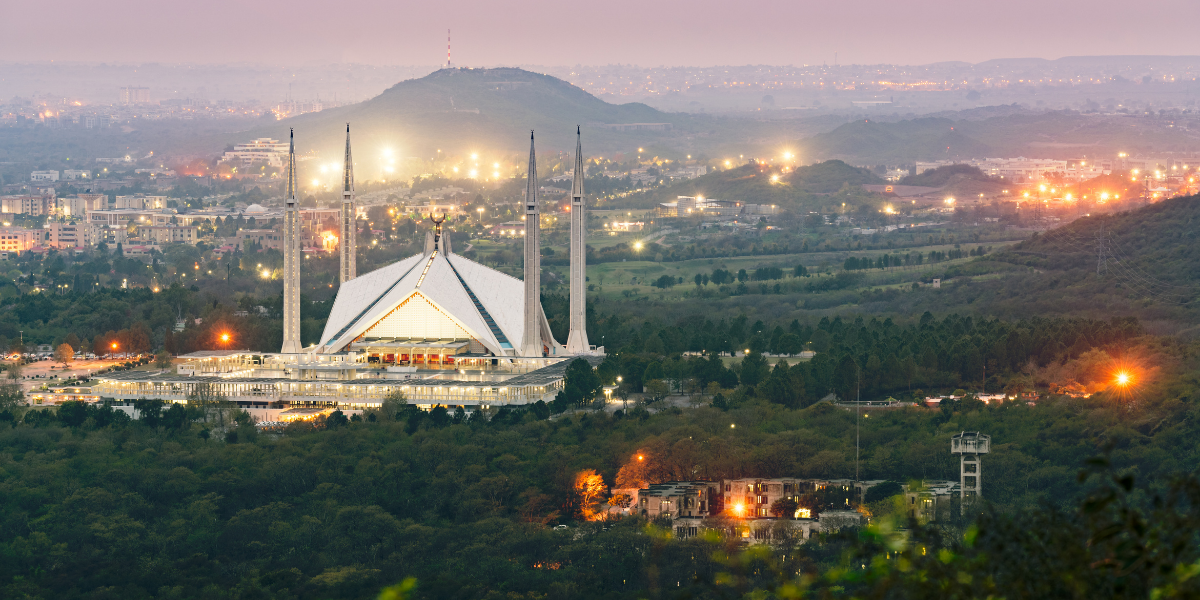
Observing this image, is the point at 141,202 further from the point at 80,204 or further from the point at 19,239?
the point at 19,239

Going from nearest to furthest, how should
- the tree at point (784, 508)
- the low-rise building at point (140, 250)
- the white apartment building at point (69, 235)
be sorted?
the tree at point (784, 508) → the low-rise building at point (140, 250) → the white apartment building at point (69, 235)

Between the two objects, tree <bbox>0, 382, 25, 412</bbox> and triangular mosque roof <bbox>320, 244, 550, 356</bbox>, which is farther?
triangular mosque roof <bbox>320, 244, 550, 356</bbox>

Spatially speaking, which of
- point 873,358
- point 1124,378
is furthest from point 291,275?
point 1124,378

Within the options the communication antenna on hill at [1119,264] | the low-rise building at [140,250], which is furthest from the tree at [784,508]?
the low-rise building at [140,250]

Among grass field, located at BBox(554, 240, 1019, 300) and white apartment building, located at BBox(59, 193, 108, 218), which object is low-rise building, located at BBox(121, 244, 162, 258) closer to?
white apartment building, located at BBox(59, 193, 108, 218)

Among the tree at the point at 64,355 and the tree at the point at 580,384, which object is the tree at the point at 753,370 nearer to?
the tree at the point at 580,384

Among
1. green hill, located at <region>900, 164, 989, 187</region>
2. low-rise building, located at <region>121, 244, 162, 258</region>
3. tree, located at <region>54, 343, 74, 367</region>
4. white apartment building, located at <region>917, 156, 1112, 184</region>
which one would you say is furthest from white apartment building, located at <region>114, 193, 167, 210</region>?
tree, located at <region>54, 343, 74, 367</region>

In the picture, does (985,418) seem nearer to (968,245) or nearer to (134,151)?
(968,245)
